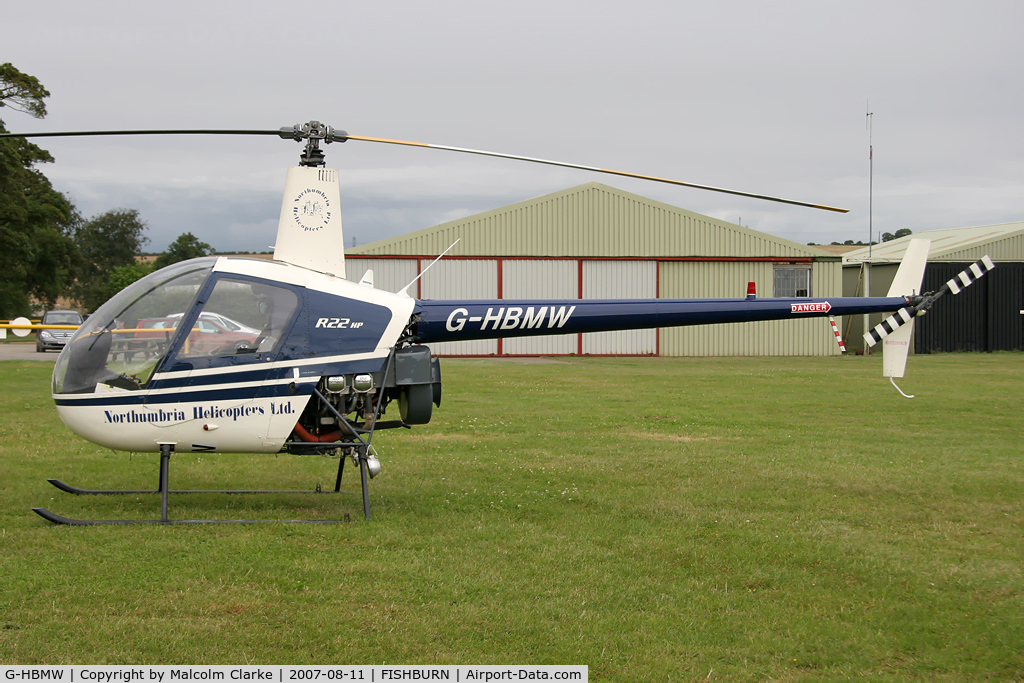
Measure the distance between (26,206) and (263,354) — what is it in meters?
38.4

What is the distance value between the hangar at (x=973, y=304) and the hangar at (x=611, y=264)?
3.84 metres

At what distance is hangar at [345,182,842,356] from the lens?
3372 cm

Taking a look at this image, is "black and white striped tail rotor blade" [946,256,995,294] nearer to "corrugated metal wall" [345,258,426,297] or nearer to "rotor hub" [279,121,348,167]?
"rotor hub" [279,121,348,167]

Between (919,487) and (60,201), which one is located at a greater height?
(60,201)

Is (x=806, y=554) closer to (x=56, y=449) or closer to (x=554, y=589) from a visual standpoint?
(x=554, y=589)

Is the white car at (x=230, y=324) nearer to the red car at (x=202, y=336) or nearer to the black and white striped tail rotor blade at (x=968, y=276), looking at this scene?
the red car at (x=202, y=336)

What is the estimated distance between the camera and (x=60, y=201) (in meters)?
45.8

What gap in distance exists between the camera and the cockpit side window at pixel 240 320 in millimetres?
6992

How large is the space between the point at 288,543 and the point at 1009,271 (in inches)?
1564

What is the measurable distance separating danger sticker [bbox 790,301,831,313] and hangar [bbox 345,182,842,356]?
24204mm

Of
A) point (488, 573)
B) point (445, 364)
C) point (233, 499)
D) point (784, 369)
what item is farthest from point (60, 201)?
point (488, 573)

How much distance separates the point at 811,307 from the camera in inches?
362

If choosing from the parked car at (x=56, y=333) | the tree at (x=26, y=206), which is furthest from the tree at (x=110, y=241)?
the parked car at (x=56, y=333)

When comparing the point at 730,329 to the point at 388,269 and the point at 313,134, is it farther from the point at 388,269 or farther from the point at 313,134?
the point at 313,134
